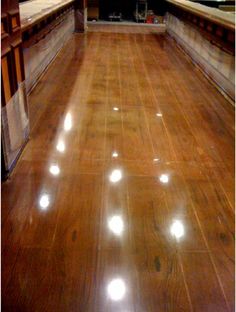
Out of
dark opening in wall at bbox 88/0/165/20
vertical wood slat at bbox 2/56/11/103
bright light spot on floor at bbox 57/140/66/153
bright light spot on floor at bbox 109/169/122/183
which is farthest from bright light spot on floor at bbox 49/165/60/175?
dark opening in wall at bbox 88/0/165/20

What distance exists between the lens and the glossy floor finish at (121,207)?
54.7 inches

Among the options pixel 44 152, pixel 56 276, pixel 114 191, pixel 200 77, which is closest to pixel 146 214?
pixel 114 191

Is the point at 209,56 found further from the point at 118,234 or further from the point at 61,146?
the point at 118,234

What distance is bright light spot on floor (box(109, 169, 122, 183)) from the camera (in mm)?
2156

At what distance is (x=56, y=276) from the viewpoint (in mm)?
1436

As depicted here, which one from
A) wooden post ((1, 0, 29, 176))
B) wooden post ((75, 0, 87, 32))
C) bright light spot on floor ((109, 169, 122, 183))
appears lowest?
bright light spot on floor ((109, 169, 122, 183))

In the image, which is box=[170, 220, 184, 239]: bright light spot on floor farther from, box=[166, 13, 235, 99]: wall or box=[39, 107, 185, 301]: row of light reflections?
box=[166, 13, 235, 99]: wall

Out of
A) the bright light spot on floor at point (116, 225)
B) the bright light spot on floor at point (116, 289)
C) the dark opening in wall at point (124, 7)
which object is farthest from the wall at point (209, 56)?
the dark opening in wall at point (124, 7)

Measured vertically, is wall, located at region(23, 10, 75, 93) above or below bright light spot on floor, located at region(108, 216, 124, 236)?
above

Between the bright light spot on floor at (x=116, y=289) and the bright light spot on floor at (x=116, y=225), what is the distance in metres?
0.30

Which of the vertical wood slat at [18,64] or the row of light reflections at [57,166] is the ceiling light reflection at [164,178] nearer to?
the row of light reflections at [57,166]

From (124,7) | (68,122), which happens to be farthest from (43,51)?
(124,7)

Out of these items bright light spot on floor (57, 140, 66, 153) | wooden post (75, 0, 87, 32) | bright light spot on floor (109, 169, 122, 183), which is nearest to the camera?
bright light spot on floor (109, 169, 122, 183)

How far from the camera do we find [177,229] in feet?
5.74
